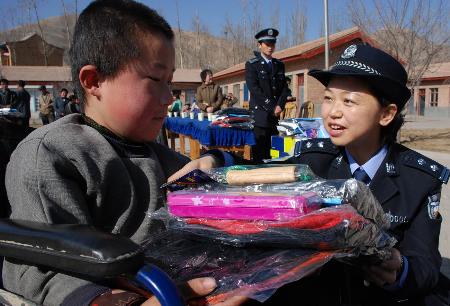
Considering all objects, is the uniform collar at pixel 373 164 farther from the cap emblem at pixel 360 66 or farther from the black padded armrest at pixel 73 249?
the black padded armrest at pixel 73 249

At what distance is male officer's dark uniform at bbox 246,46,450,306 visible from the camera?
125cm

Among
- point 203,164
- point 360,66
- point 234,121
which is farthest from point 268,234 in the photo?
point 234,121

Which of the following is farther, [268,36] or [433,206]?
[268,36]

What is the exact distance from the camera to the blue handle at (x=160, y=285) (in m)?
0.71

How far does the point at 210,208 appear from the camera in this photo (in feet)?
3.07

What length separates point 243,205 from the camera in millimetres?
898

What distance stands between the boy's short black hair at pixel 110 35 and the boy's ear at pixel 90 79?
0.05 feet

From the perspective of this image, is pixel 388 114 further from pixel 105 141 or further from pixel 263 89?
pixel 263 89

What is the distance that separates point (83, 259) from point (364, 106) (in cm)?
107

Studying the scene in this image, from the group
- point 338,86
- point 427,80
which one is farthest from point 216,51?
point 338,86

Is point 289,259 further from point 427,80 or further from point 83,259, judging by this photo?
point 427,80

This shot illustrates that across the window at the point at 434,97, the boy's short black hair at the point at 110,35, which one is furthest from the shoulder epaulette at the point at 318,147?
the window at the point at 434,97

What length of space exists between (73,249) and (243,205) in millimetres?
333

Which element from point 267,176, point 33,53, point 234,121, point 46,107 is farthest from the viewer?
point 33,53
